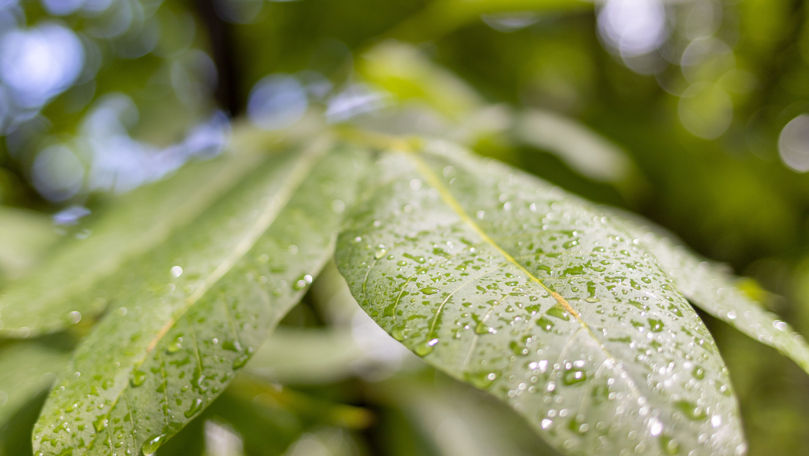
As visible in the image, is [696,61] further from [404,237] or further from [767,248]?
[404,237]

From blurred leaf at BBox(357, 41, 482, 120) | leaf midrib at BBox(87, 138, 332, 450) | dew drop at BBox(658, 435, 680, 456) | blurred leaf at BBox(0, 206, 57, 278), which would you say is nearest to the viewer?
dew drop at BBox(658, 435, 680, 456)

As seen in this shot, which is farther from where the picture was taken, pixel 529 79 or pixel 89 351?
pixel 529 79

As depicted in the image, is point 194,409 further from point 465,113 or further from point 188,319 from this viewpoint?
point 465,113

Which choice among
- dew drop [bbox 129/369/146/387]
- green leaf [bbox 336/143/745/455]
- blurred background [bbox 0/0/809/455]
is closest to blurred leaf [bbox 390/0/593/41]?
blurred background [bbox 0/0/809/455]

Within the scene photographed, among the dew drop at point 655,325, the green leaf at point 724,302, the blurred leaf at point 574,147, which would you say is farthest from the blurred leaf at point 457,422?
the dew drop at point 655,325

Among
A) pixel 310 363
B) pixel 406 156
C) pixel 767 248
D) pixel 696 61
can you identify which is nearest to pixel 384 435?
pixel 310 363

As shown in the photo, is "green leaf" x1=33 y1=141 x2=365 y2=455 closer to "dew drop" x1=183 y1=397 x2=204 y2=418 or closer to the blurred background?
"dew drop" x1=183 y1=397 x2=204 y2=418

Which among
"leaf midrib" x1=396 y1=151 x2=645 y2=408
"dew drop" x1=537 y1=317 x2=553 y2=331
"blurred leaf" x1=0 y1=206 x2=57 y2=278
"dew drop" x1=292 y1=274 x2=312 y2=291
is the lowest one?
"blurred leaf" x1=0 y1=206 x2=57 y2=278
